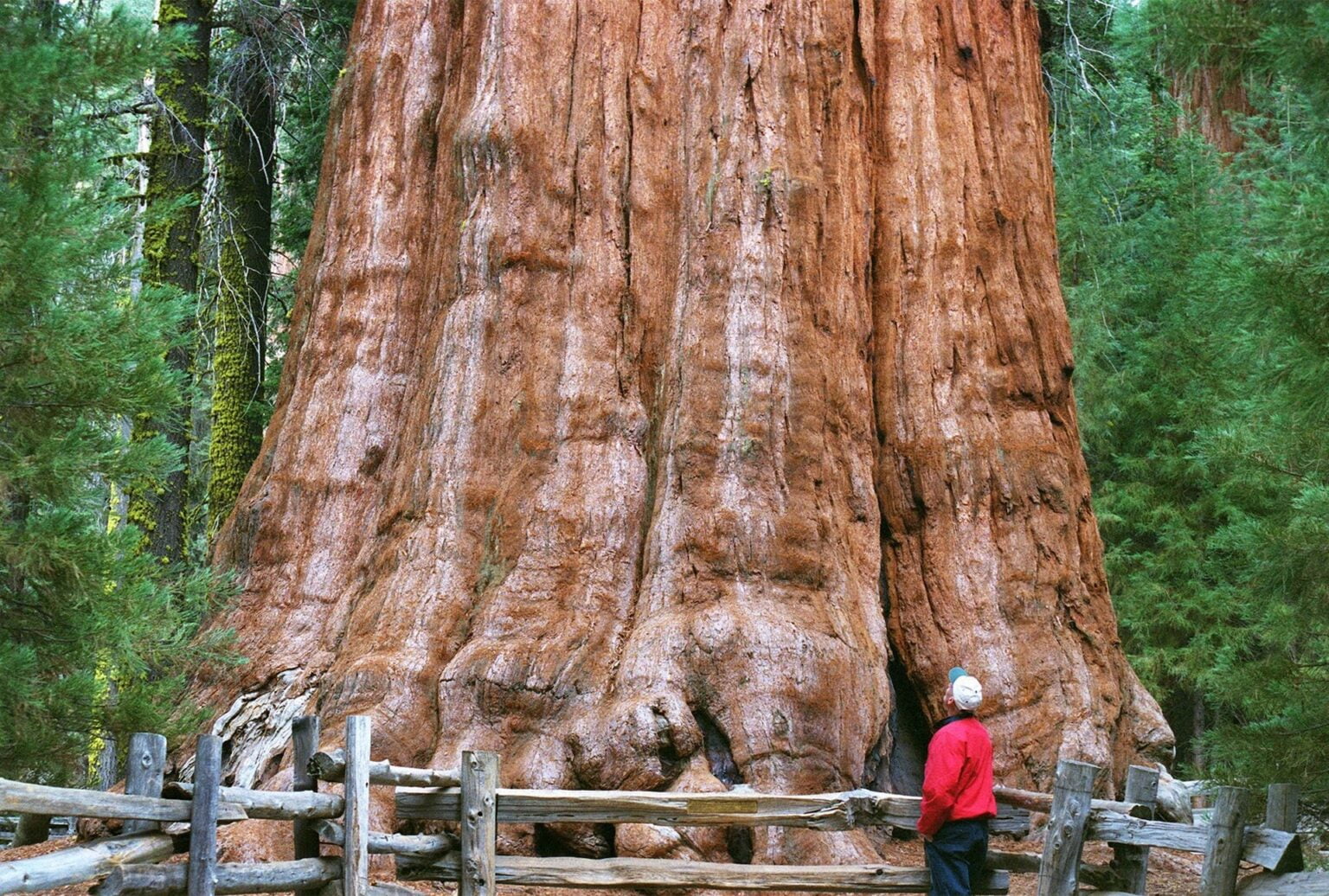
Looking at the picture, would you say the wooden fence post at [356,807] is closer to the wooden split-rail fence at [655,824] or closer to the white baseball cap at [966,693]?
the wooden split-rail fence at [655,824]

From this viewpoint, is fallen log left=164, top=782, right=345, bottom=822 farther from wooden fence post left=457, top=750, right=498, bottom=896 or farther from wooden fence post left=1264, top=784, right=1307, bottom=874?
wooden fence post left=1264, top=784, right=1307, bottom=874

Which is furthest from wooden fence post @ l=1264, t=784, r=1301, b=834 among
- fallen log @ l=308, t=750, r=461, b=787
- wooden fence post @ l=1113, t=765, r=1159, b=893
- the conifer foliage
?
fallen log @ l=308, t=750, r=461, b=787

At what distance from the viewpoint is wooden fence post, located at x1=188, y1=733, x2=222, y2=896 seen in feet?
22.2

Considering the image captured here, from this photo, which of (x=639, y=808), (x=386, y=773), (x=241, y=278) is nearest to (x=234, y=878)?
(x=386, y=773)

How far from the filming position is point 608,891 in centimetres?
838

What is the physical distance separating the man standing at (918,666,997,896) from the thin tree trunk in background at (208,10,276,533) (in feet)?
33.4

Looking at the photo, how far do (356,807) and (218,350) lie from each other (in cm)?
969

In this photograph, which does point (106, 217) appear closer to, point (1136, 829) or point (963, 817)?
point (963, 817)

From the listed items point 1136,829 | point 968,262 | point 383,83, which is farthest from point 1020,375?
point 383,83

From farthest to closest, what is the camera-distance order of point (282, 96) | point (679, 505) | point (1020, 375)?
point (282, 96) → point (1020, 375) → point (679, 505)

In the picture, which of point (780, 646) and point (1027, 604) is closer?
point (780, 646)

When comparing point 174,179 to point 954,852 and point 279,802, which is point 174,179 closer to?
point 279,802

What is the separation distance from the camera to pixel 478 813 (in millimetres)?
7766

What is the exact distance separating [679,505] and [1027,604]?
2.88 m
